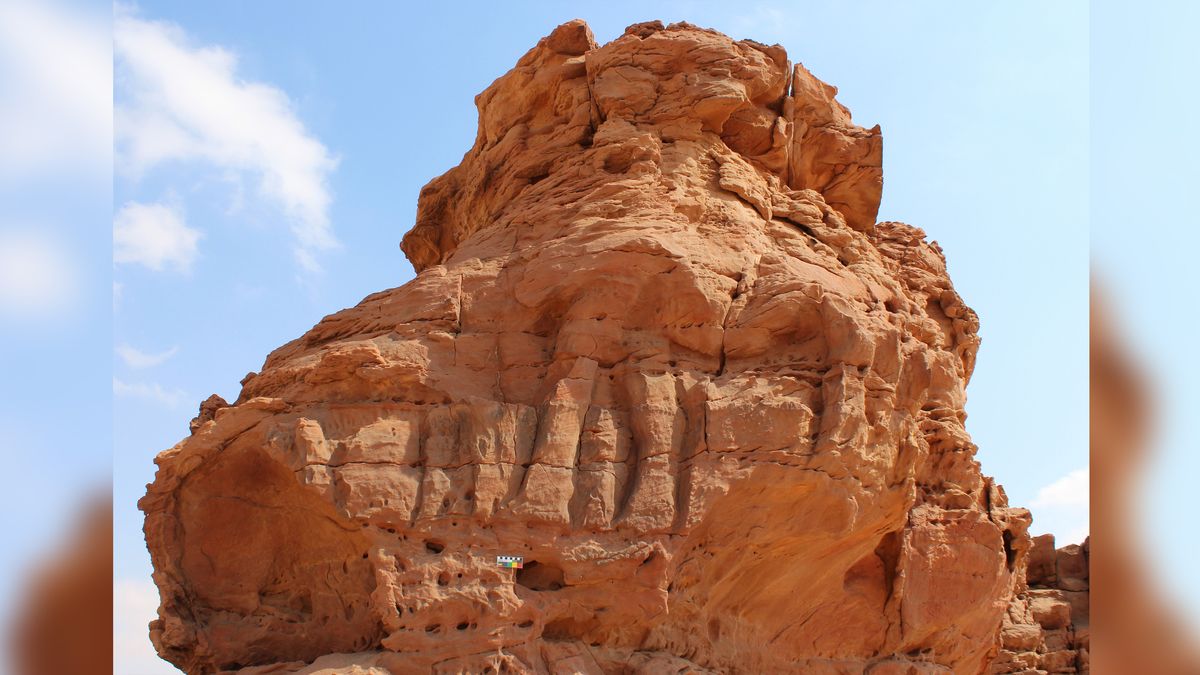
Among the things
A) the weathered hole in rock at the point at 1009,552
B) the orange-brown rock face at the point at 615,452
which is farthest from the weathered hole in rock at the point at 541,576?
the weathered hole in rock at the point at 1009,552

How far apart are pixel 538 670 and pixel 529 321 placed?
13.1 feet

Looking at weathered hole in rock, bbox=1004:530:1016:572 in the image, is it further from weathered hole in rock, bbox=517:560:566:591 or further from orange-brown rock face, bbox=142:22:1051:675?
weathered hole in rock, bbox=517:560:566:591

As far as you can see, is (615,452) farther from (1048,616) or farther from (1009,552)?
(1048,616)

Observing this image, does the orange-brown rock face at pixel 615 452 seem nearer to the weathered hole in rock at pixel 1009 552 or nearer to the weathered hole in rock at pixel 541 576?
the weathered hole in rock at pixel 541 576

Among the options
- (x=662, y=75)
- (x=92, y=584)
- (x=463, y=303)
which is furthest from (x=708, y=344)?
(x=92, y=584)

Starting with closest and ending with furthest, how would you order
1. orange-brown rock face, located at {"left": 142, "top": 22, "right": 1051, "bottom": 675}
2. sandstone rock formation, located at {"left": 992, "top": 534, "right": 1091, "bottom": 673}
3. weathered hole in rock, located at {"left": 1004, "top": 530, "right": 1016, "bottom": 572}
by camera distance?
orange-brown rock face, located at {"left": 142, "top": 22, "right": 1051, "bottom": 675} < weathered hole in rock, located at {"left": 1004, "top": 530, "right": 1016, "bottom": 572} < sandstone rock formation, located at {"left": 992, "top": 534, "right": 1091, "bottom": 673}

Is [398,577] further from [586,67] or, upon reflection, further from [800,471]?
[586,67]

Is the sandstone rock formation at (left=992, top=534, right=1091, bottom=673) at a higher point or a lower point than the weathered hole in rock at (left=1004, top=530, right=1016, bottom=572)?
lower

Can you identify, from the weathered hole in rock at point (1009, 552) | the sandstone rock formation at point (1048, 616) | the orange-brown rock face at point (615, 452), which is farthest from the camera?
the sandstone rock formation at point (1048, 616)

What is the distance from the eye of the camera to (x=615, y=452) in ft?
40.3

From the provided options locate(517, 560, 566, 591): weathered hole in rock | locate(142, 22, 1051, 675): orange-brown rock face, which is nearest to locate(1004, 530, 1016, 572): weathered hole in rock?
locate(142, 22, 1051, 675): orange-brown rock face

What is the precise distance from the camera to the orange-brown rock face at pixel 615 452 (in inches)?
457

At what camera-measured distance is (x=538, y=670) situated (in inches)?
443

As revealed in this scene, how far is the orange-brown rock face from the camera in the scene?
11609 mm
